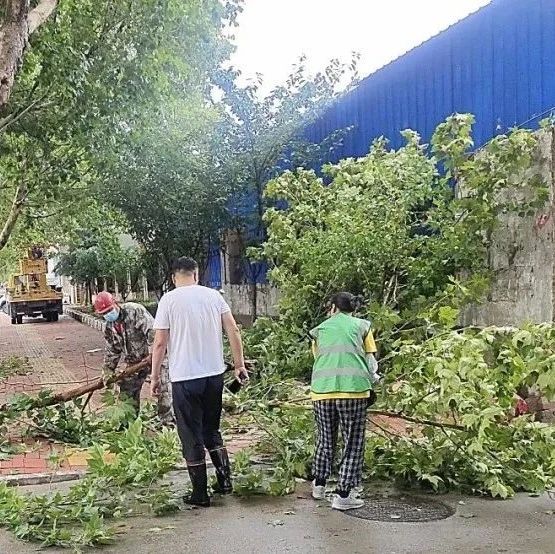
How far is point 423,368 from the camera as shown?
6285mm

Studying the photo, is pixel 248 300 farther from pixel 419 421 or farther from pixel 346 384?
pixel 346 384

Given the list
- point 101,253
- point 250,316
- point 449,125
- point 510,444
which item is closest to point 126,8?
point 449,125

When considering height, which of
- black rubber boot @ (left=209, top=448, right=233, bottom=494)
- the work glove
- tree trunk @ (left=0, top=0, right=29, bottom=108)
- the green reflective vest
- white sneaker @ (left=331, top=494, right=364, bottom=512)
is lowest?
white sneaker @ (left=331, top=494, right=364, bottom=512)

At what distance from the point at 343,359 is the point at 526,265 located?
348cm

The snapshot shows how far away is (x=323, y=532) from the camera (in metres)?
5.36

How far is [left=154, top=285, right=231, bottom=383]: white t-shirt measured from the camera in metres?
6.02

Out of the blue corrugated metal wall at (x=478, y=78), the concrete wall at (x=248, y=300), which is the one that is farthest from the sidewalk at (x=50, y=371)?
→ the blue corrugated metal wall at (x=478, y=78)

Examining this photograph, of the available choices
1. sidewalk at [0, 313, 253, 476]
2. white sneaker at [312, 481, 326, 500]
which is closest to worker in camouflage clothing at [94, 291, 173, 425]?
sidewalk at [0, 313, 253, 476]

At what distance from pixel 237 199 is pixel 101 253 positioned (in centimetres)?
1575

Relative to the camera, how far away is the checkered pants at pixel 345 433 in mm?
5918

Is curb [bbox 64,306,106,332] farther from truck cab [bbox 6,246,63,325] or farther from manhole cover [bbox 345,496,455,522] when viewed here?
manhole cover [bbox 345,496,455,522]

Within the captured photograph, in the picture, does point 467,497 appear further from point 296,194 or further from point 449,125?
point 296,194

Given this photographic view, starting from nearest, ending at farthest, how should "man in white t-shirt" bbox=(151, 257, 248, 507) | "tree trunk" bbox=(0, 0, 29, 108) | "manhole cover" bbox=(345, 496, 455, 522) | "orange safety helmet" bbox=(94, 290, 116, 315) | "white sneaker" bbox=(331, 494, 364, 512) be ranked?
"manhole cover" bbox=(345, 496, 455, 522) → "white sneaker" bbox=(331, 494, 364, 512) → "man in white t-shirt" bbox=(151, 257, 248, 507) → "tree trunk" bbox=(0, 0, 29, 108) → "orange safety helmet" bbox=(94, 290, 116, 315)

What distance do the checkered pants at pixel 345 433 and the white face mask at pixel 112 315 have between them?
10.4 feet
